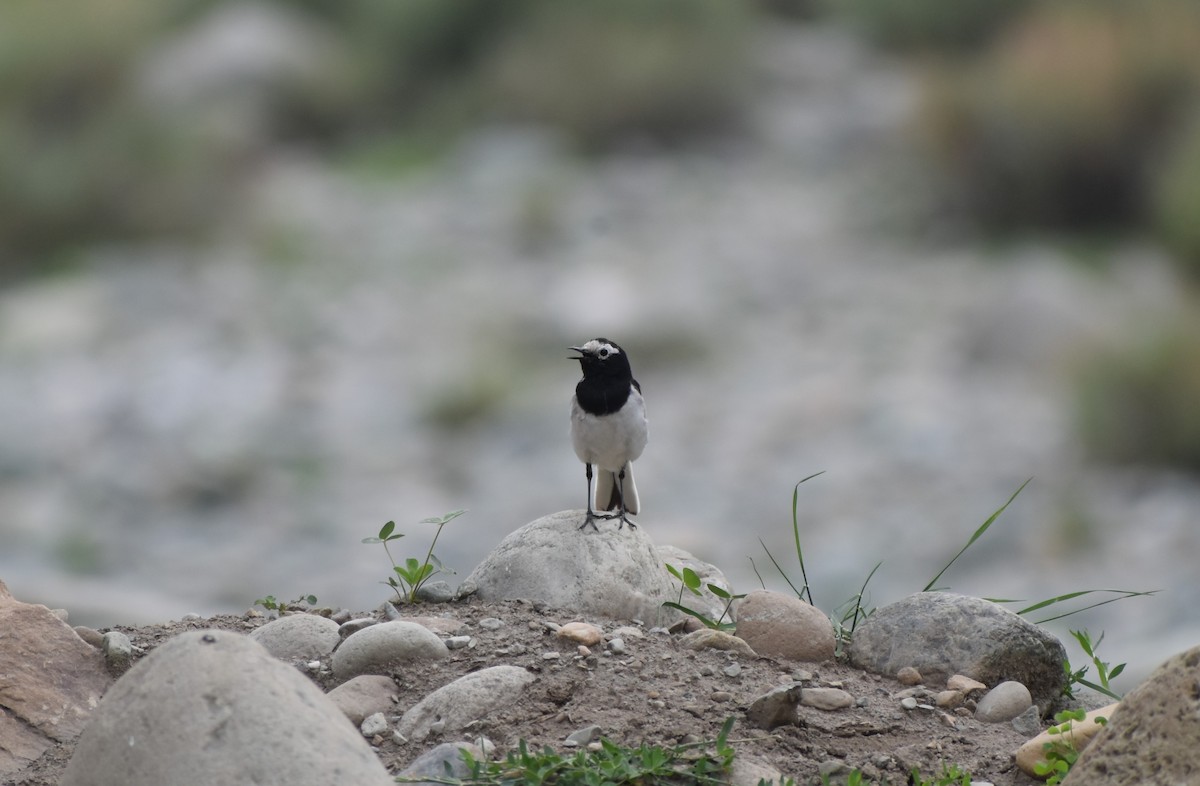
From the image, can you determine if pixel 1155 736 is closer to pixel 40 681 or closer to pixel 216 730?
pixel 216 730

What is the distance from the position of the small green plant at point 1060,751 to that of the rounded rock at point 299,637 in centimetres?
166

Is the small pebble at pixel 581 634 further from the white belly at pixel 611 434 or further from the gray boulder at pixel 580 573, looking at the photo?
the white belly at pixel 611 434

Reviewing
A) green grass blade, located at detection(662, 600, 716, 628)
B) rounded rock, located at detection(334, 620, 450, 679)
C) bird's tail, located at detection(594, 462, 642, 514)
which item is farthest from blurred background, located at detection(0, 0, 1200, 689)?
rounded rock, located at detection(334, 620, 450, 679)

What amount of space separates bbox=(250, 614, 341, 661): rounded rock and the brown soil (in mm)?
130

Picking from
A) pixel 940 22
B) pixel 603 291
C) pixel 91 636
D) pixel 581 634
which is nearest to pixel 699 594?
pixel 581 634

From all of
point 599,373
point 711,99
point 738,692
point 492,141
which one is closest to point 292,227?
point 492,141

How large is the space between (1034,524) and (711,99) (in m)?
7.64

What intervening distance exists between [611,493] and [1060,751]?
6.29ft

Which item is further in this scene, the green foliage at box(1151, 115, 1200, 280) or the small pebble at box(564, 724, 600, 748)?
the green foliage at box(1151, 115, 1200, 280)

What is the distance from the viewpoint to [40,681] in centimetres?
371

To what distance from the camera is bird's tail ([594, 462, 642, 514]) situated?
491cm

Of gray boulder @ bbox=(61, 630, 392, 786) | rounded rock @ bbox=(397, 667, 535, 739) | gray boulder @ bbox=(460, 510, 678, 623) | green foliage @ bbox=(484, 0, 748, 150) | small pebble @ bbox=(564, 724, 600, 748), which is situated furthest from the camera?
green foliage @ bbox=(484, 0, 748, 150)

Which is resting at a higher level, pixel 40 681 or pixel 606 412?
pixel 606 412

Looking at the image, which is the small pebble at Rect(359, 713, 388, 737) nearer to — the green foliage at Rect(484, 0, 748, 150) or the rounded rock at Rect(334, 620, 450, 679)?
the rounded rock at Rect(334, 620, 450, 679)
